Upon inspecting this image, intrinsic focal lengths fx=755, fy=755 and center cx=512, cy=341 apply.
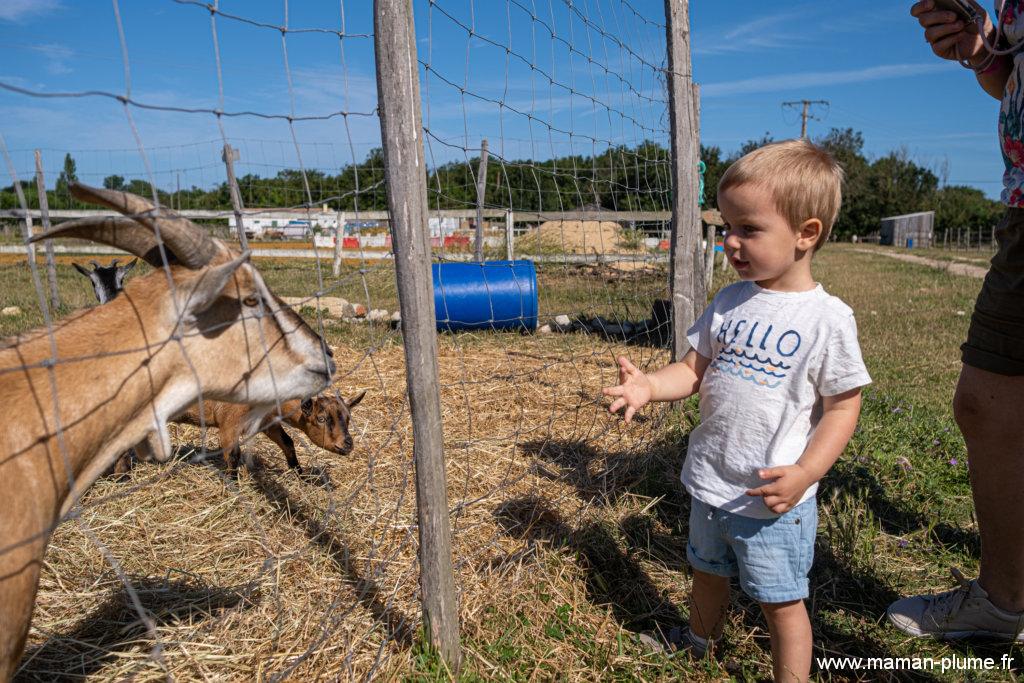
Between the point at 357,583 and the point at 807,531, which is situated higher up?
the point at 807,531

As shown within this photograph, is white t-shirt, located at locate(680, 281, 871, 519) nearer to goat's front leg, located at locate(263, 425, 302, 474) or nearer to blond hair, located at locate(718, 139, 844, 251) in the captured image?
blond hair, located at locate(718, 139, 844, 251)

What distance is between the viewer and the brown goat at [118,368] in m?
1.64

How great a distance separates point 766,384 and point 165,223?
1663mm

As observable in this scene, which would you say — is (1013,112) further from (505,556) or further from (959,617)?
(505,556)

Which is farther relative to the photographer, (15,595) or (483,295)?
(483,295)

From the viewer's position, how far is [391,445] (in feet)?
15.0

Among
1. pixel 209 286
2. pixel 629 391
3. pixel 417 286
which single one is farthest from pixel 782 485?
pixel 209 286

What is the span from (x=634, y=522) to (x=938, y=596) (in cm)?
123

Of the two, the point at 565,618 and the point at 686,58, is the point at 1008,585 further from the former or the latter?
the point at 686,58

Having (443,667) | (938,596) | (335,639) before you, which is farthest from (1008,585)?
(335,639)

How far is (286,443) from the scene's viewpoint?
4.01 m

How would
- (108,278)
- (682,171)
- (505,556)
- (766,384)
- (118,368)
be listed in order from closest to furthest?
(118,368)
(766,384)
(505,556)
(682,171)
(108,278)

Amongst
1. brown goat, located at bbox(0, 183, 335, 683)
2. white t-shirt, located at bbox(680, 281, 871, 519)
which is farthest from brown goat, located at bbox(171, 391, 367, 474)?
white t-shirt, located at bbox(680, 281, 871, 519)

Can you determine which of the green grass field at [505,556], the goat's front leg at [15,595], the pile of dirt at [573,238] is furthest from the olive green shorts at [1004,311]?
the pile of dirt at [573,238]
